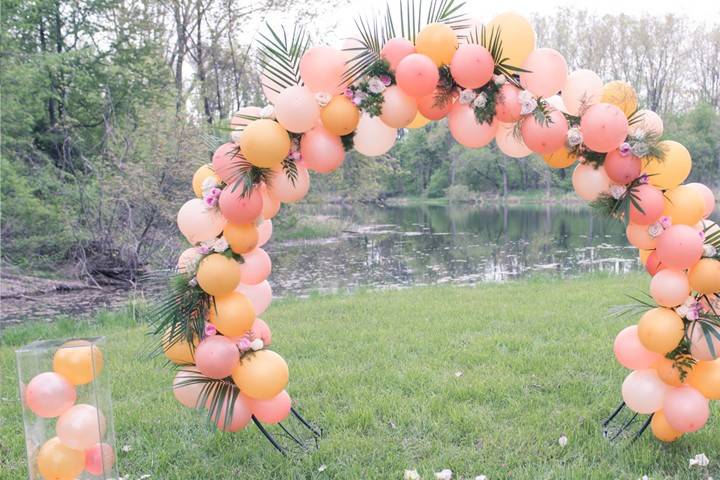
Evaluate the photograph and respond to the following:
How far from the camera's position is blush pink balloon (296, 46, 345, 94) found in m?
3.30

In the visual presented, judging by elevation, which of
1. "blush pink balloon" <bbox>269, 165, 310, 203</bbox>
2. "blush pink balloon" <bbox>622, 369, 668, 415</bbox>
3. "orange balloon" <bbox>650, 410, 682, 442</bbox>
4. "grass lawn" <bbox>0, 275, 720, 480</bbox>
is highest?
"blush pink balloon" <bbox>269, 165, 310, 203</bbox>

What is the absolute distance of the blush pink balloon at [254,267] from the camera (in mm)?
3646

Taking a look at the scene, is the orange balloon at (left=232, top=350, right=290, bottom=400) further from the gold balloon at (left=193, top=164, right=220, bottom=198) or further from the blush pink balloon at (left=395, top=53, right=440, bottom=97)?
the blush pink balloon at (left=395, top=53, right=440, bottom=97)

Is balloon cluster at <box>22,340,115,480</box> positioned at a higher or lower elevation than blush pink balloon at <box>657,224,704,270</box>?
lower

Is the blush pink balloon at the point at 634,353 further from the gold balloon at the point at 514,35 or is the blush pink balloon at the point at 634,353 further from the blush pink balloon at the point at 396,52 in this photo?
the blush pink balloon at the point at 396,52

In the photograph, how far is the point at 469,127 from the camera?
136 inches

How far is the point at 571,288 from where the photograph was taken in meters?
9.11

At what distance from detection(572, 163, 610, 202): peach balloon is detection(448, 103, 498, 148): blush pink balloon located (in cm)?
59

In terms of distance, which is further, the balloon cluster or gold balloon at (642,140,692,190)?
gold balloon at (642,140,692,190)

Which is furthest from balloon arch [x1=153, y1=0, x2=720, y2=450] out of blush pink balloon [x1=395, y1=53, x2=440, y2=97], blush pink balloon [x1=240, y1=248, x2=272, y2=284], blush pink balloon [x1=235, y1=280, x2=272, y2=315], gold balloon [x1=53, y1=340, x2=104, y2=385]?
gold balloon [x1=53, y1=340, x2=104, y2=385]

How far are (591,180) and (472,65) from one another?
1037mm

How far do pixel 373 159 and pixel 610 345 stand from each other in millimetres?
13974

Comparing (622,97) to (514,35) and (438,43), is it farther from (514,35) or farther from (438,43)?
(438,43)

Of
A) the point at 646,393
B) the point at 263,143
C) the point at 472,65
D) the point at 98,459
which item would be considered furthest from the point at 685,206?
the point at 98,459
